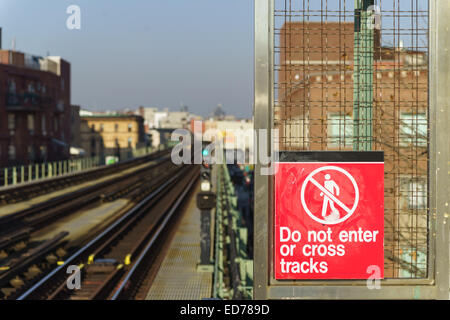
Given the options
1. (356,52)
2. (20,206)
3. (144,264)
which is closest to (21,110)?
(20,206)

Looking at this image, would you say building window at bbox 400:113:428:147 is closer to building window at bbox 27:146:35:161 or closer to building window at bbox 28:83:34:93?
building window at bbox 27:146:35:161

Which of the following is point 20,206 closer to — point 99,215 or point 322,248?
point 99,215

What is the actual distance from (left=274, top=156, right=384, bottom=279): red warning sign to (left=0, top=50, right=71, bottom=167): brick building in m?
43.9

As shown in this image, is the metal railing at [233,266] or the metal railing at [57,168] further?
the metal railing at [57,168]

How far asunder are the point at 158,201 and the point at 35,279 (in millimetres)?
20370

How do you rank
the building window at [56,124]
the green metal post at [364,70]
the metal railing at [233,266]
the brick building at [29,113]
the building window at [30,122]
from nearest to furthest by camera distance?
1. the green metal post at [364,70]
2. the metal railing at [233,266]
3. the brick building at [29,113]
4. the building window at [30,122]
5. the building window at [56,124]

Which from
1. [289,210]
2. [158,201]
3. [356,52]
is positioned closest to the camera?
[289,210]

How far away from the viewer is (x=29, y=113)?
165 ft

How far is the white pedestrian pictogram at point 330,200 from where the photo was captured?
4586mm

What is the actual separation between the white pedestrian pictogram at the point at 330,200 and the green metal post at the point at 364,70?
2.02ft

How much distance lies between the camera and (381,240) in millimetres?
4652

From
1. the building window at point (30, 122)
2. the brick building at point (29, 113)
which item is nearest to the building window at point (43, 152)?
the brick building at point (29, 113)

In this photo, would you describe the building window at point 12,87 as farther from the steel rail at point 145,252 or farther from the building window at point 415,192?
the building window at point 415,192

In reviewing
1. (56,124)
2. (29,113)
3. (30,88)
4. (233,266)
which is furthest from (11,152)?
(233,266)
